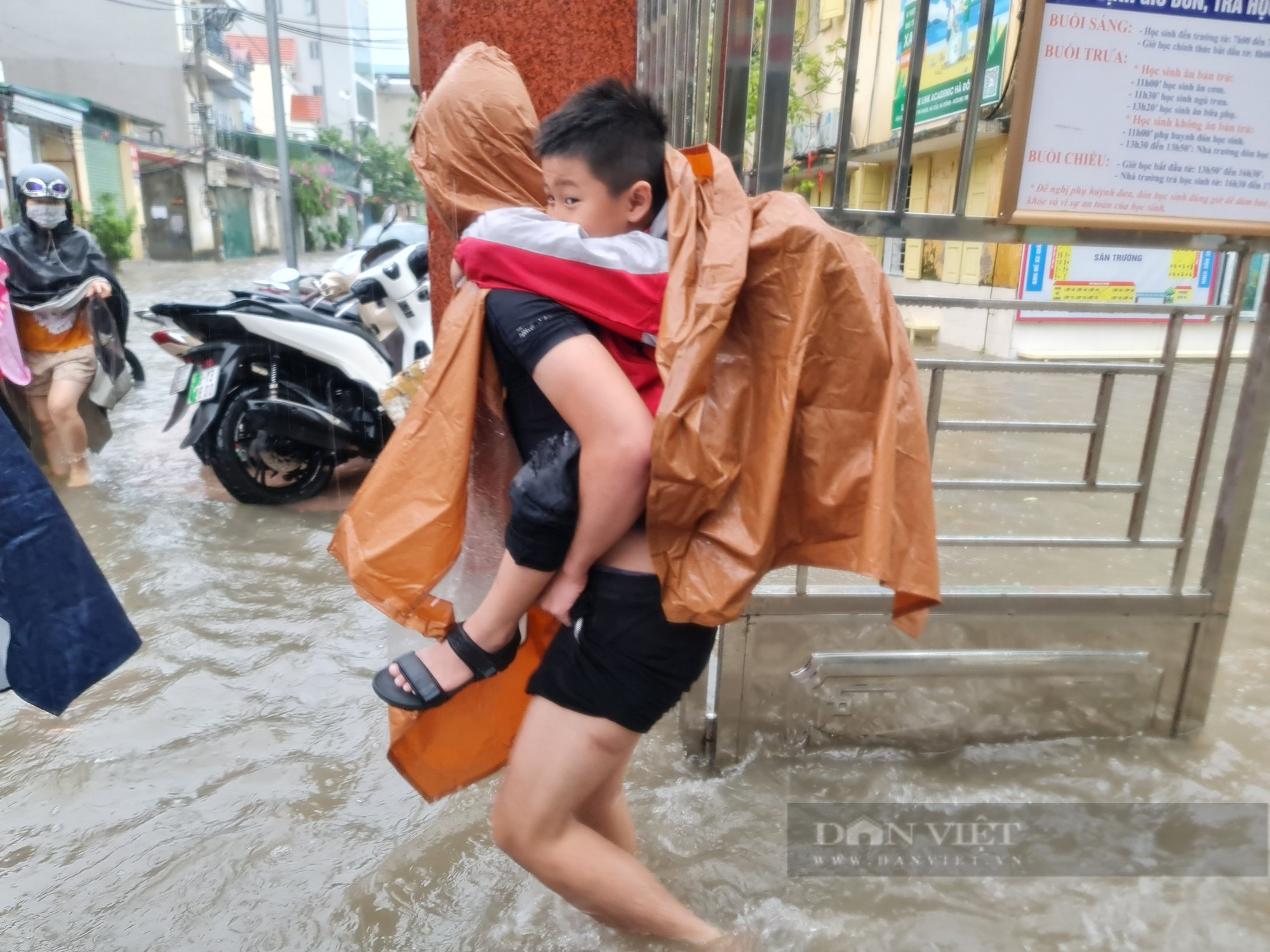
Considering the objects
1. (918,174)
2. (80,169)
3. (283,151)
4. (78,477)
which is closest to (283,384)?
(78,477)

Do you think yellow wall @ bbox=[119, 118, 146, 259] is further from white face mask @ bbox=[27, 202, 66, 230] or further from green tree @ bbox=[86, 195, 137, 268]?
white face mask @ bbox=[27, 202, 66, 230]

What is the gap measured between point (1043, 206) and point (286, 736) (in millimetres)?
2472

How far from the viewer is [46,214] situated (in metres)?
4.64

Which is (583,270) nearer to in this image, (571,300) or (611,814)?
(571,300)

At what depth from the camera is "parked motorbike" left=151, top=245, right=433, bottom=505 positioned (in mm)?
4293

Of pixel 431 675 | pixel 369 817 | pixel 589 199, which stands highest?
pixel 589 199

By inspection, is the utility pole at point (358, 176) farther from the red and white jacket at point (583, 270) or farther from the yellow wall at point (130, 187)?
the red and white jacket at point (583, 270)

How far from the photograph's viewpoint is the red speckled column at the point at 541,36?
280cm

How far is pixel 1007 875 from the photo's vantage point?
2.07 meters

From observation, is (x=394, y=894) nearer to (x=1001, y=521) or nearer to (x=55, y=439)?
(x=1001, y=521)

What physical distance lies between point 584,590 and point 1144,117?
69.3 inches

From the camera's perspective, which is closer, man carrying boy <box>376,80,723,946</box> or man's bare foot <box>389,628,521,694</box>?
man carrying boy <box>376,80,723,946</box>

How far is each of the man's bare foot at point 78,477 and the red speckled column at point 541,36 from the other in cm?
328

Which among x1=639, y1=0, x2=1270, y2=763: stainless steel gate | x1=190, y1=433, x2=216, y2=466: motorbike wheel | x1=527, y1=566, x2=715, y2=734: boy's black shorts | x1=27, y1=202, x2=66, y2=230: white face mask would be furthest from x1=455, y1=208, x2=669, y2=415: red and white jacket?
x1=27, y1=202, x2=66, y2=230: white face mask
